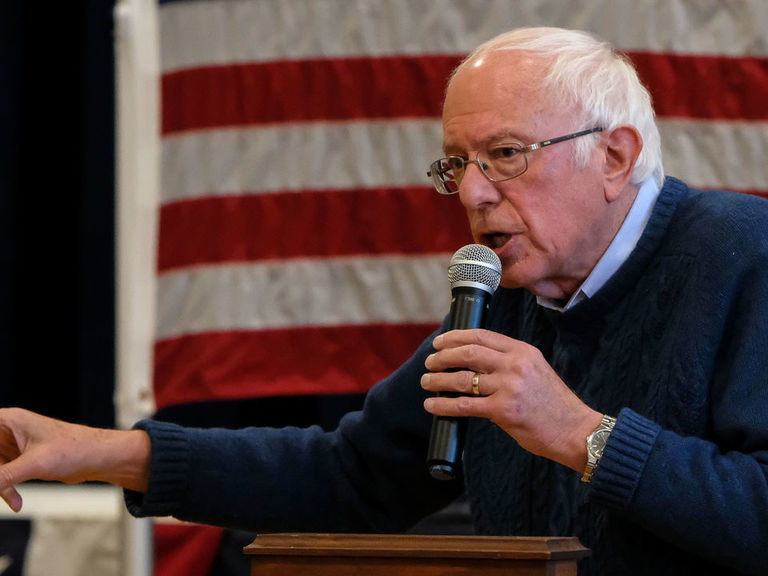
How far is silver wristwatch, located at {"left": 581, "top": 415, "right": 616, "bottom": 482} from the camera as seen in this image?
118cm

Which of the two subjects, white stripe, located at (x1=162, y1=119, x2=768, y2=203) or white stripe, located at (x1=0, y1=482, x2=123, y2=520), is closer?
white stripe, located at (x1=162, y1=119, x2=768, y2=203)

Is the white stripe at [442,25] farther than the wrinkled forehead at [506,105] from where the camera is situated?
Yes

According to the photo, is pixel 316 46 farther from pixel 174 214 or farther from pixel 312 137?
pixel 174 214

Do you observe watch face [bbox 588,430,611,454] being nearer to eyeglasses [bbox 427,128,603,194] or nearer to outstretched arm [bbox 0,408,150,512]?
eyeglasses [bbox 427,128,603,194]

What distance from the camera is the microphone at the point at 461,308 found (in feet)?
3.82

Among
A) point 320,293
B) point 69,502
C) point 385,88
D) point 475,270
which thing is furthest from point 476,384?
point 69,502

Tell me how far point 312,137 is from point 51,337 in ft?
3.06

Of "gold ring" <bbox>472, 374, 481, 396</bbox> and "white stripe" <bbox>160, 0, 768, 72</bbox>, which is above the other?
"white stripe" <bbox>160, 0, 768, 72</bbox>

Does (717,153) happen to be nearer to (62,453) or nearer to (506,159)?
(506,159)

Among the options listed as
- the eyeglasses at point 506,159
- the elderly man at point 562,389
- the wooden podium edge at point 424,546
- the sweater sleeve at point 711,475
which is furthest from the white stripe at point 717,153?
the wooden podium edge at point 424,546

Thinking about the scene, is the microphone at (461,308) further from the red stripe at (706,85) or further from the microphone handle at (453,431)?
the red stripe at (706,85)

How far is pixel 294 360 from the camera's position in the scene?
240 cm

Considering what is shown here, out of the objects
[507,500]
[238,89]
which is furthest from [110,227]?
[507,500]

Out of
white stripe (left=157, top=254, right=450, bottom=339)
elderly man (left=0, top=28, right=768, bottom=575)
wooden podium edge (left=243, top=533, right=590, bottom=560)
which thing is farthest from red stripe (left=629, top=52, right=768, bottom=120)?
wooden podium edge (left=243, top=533, right=590, bottom=560)
